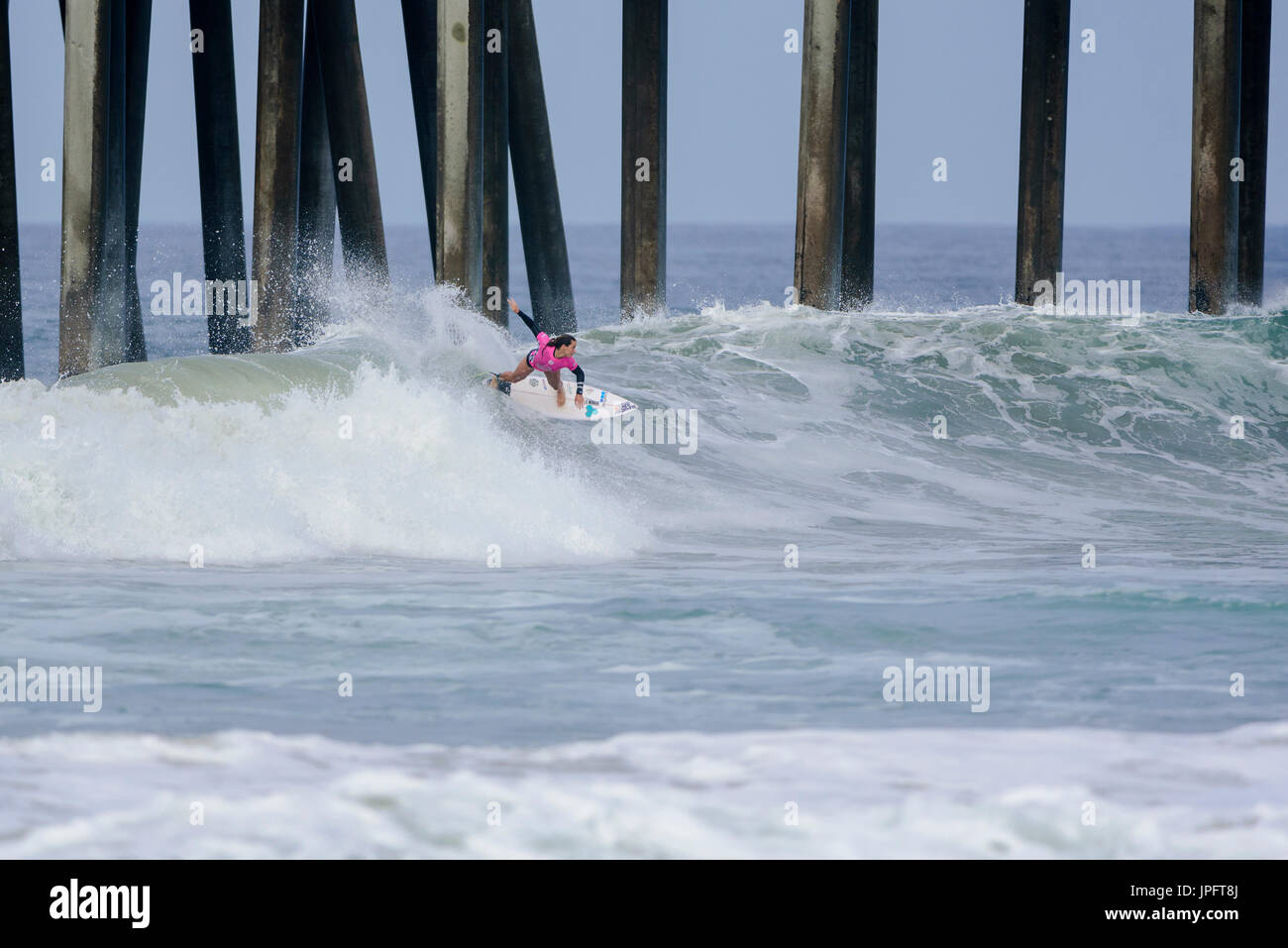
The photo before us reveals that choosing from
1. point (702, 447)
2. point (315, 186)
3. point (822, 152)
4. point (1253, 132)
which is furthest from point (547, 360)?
point (1253, 132)

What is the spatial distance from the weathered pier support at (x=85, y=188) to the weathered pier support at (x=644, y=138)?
15.9ft

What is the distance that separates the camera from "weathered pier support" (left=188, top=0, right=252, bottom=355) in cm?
1439

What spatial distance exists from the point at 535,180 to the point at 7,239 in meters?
5.08

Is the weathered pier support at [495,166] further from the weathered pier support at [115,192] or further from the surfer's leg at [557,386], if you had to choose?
the weathered pier support at [115,192]

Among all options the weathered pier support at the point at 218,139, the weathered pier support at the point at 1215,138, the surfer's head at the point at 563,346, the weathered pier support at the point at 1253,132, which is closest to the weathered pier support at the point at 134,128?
the weathered pier support at the point at 218,139

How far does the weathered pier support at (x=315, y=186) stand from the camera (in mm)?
14172

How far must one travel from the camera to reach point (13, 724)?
532cm

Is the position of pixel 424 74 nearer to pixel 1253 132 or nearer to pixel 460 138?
pixel 460 138

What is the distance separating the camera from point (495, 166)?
14.3 metres

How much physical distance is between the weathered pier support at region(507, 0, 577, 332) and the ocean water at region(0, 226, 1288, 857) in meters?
0.79

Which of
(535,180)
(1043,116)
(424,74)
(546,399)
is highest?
(424,74)

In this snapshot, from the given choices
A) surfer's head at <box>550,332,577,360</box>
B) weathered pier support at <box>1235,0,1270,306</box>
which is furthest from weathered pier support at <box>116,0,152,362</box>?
weathered pier support at <box>1235,0,1270,306</box>
